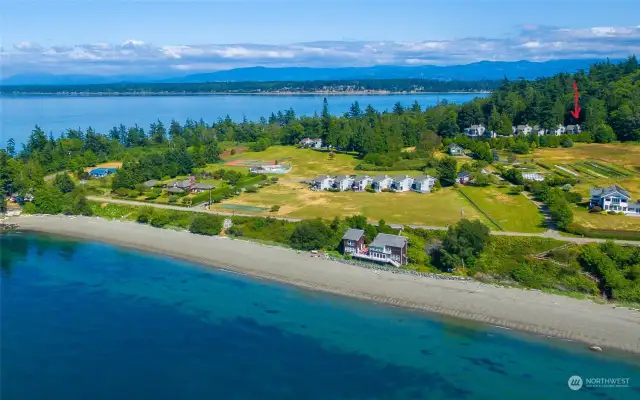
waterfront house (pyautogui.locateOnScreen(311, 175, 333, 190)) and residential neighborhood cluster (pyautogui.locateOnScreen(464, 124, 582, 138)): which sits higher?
residential neighborhood cluster (pyautogui.locateOnScreen(464, 124, 582, 138))

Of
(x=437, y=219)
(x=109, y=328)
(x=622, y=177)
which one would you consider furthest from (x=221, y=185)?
(x=622, y=177)

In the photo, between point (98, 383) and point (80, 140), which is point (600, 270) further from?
point (80, 140)

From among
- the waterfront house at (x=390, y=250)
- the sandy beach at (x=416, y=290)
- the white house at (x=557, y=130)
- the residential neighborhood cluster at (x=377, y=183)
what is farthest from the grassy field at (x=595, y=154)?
the sandy beach at (x=416, y=290)

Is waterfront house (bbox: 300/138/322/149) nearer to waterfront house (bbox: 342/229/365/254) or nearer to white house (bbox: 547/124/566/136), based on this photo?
white house (bbox: 547/124/566/136)

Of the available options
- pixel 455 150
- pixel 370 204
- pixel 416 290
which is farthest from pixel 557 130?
pixel 416 290

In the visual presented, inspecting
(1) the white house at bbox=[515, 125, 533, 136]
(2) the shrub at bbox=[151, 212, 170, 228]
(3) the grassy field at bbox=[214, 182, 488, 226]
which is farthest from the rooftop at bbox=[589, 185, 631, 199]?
(2) the shrub at bbox=[151, 212, 170, 228]

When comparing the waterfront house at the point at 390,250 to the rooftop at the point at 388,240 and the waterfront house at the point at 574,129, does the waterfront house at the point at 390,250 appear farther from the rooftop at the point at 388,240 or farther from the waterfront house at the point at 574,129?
the waterfront house at the point at 574,129
